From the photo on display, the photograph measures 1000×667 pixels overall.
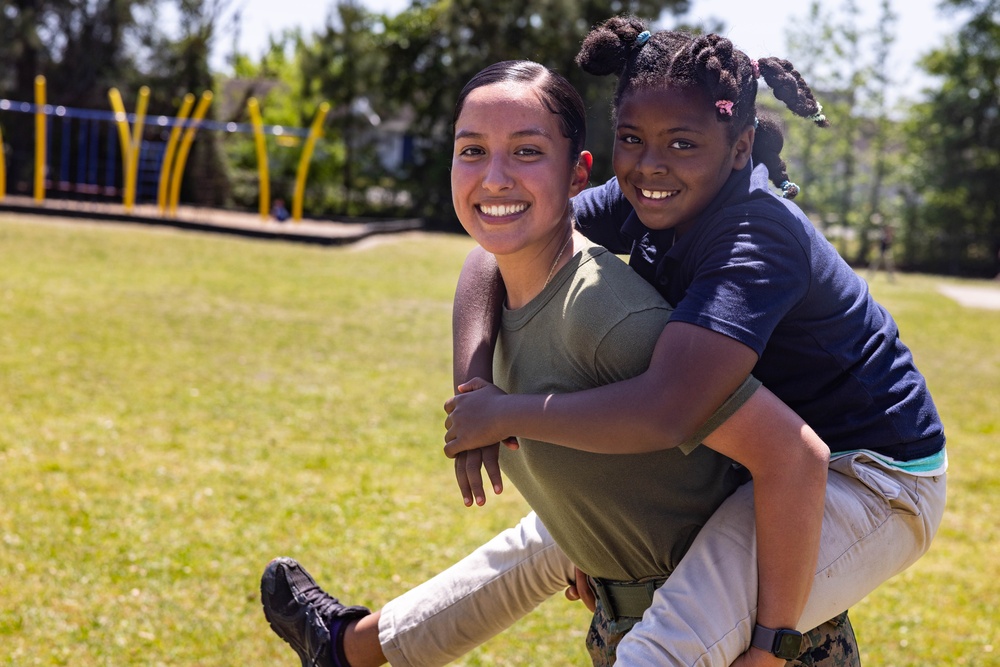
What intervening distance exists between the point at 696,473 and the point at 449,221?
26.9 meters

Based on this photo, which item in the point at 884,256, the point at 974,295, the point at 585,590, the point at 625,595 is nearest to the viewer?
the point at 625,595

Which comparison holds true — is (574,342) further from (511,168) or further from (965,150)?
(965,150)

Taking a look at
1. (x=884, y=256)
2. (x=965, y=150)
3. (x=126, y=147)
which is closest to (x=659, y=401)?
(x=126, y=147)

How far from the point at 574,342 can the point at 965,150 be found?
32.9 m

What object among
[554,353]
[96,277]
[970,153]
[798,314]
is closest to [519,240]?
[554,353]

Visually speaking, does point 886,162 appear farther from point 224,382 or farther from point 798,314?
point 798,314

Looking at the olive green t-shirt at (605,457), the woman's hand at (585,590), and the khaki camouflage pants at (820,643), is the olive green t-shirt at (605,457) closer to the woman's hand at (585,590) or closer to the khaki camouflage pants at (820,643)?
the khaki camouflage pants at (820,643)

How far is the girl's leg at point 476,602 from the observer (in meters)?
2.78

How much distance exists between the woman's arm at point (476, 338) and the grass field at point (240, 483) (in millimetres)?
1826

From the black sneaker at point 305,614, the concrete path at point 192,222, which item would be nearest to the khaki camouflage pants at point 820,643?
the black sneaker at point 305,614

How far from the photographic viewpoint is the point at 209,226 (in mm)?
19016

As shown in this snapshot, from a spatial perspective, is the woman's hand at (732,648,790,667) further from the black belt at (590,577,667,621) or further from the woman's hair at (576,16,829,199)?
the woman's hair at (576,16,829,199)

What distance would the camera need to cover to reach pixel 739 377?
192cm

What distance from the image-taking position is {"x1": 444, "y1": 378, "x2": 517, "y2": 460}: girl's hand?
2107 millimetres
